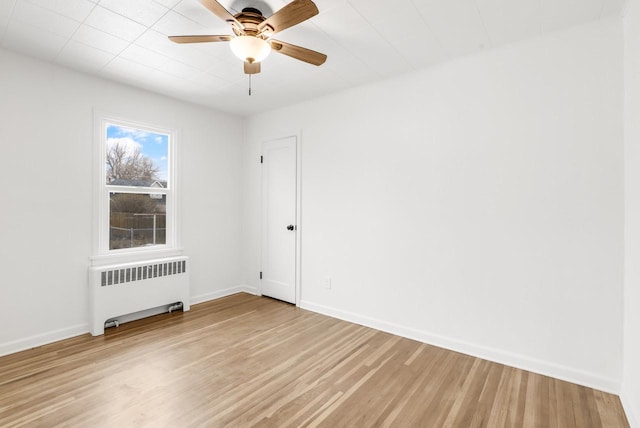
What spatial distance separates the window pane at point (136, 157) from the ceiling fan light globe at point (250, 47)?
88.8 inches

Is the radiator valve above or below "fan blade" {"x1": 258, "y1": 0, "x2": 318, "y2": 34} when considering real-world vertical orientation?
below

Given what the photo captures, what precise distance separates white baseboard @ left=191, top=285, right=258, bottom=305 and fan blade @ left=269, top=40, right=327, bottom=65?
10.9ft

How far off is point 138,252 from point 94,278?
1.82 ft

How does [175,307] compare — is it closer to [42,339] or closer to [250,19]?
[42,339]

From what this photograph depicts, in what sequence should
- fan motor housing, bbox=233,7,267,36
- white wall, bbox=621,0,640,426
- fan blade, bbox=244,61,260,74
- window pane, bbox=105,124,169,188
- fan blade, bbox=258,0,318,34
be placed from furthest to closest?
1. window pane, bbox=105,124,169,188
2. fan blade, bbox=244,61,260,74
3. fan motor housing, bbox=233,7,267,36
4. white wall, bbox=621,0,640,426
5. fan blade, bbox=258,0,318,34

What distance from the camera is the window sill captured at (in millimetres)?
3379

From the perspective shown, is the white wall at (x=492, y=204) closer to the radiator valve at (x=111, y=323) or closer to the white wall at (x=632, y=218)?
the white wall at (x=632, y=218)

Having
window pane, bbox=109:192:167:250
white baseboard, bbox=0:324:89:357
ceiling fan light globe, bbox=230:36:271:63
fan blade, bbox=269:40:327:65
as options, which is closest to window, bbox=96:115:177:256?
window pane, bbox=109:192:167:250

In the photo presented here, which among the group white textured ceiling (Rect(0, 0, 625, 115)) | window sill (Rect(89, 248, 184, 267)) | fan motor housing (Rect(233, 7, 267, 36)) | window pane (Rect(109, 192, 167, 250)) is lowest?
window sill (Rect(89, 248, 184, 267))

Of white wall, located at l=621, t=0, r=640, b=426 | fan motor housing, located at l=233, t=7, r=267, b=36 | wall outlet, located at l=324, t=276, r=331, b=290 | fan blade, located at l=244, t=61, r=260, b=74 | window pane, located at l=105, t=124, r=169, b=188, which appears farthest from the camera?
wall outlet, located at l=324, t=276, r=331, b=290

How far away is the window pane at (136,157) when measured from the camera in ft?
11.7

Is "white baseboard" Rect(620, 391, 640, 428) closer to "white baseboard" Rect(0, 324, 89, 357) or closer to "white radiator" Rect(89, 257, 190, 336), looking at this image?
"white radiator" Rect(89, 257, 190, 336)

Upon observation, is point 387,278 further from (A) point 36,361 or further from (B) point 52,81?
(B) point 52,81

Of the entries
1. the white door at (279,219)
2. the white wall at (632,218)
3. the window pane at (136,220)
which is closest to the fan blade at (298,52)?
the white door at (279,219)
